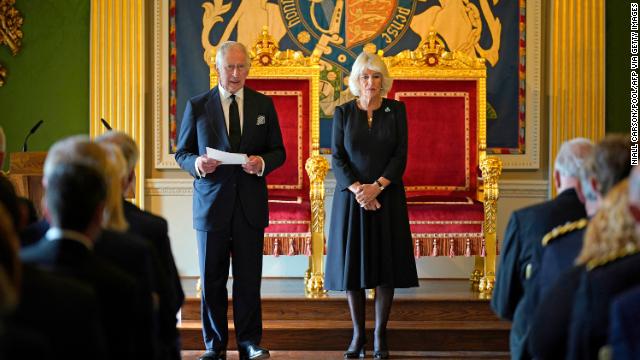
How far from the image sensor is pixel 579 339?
8.32ft

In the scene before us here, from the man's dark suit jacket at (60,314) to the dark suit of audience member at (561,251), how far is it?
1.50 meters

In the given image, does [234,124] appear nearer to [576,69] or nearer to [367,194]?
[367,194]

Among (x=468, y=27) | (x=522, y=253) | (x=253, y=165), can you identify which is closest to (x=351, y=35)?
(x=468, y=27)

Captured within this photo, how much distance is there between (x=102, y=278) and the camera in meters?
2.30

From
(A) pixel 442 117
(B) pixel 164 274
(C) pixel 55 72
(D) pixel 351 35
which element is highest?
(D) pixel 351 35

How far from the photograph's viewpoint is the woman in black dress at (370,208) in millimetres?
5332

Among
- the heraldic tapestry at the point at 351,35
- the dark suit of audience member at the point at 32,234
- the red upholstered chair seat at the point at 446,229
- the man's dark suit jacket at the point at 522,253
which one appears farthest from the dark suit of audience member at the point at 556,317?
the heraldic tapestry at the point at 351,35

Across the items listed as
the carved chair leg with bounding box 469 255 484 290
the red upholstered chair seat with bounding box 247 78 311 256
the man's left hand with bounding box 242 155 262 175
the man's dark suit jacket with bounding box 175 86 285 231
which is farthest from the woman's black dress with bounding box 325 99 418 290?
the red upholstered chair seat with bounding box 247 78 311 256

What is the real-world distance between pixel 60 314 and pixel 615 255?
139cm

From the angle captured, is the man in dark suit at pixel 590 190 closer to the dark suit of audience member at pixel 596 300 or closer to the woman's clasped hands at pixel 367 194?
the dark suit of audience member at pixel 596 300

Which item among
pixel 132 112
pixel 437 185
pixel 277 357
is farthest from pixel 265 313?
pixel 132 112

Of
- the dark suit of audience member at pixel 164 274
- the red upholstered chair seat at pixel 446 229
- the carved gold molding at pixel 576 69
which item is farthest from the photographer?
the carved gold molding at pixel 576 69

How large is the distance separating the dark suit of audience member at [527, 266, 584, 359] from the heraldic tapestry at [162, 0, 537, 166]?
4.90m

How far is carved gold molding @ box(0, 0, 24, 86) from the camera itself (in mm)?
7629
